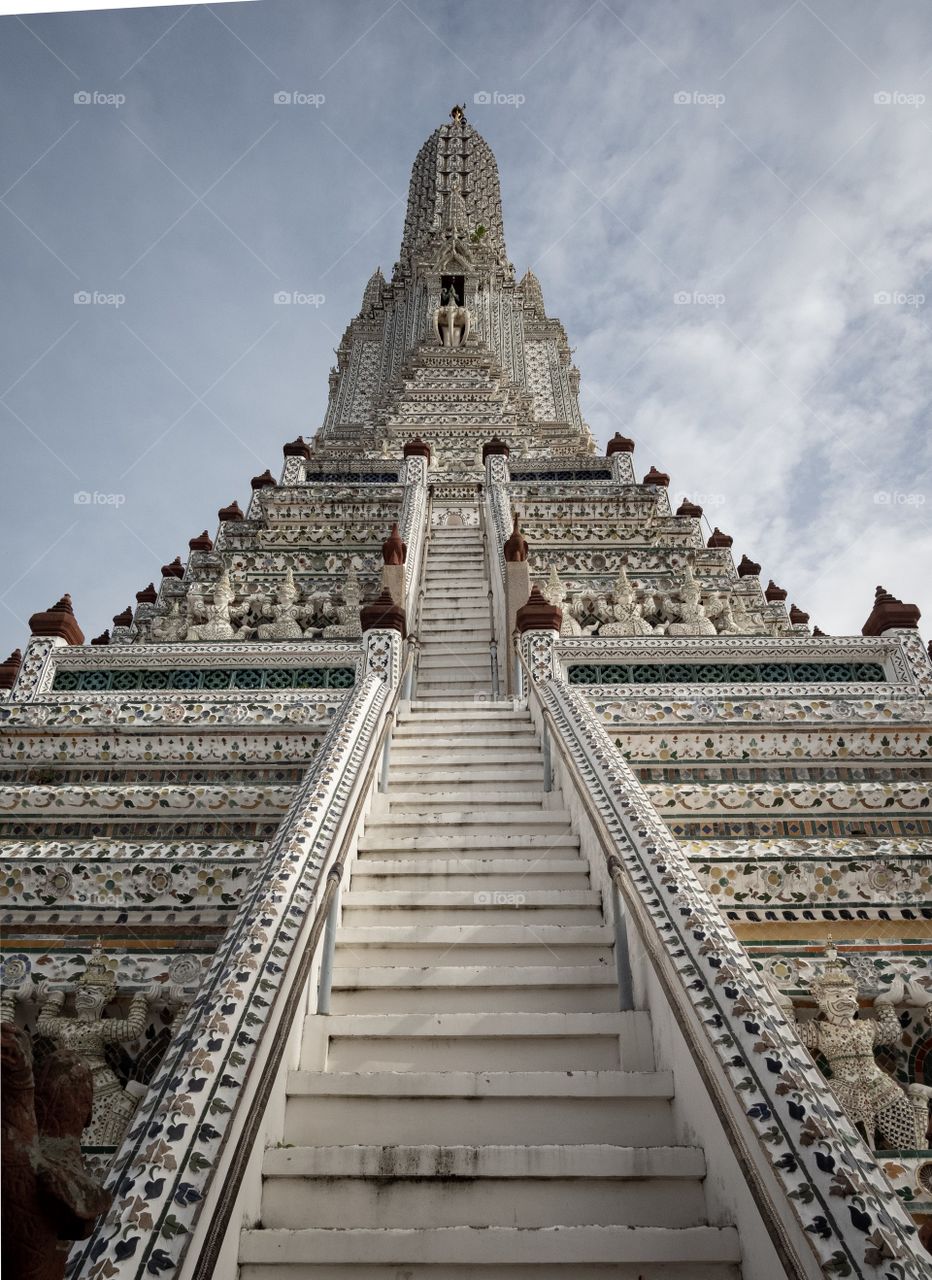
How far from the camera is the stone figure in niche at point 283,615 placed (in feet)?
33.1

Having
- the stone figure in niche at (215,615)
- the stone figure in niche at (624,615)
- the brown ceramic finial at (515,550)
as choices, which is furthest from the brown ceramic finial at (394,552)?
the stone figure in niche at (624,615)

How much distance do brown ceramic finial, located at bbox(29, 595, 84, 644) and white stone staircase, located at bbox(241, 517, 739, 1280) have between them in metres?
4.31

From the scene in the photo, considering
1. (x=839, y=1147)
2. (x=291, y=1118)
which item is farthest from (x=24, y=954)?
(x=839, y=1147)

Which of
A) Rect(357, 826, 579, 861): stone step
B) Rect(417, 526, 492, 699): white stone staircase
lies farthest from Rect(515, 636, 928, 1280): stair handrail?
Rect(417, 526, 492, 699): white stone staircase

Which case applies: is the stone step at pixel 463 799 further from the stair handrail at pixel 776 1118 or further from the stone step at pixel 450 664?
the stone step at pixel 450 664

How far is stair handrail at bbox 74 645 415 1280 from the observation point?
2.02 metres

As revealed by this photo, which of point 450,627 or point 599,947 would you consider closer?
point 599,947

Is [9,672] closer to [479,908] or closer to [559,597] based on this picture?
[479,908]

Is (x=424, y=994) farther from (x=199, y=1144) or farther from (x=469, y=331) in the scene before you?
(x=469, y=331)

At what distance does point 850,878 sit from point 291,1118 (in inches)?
119

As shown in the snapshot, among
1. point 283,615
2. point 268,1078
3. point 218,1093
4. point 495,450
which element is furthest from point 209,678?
point 495,450

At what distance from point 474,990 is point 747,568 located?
12.9 metres

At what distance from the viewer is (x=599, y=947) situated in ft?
13.5

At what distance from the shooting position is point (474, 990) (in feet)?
12.7
